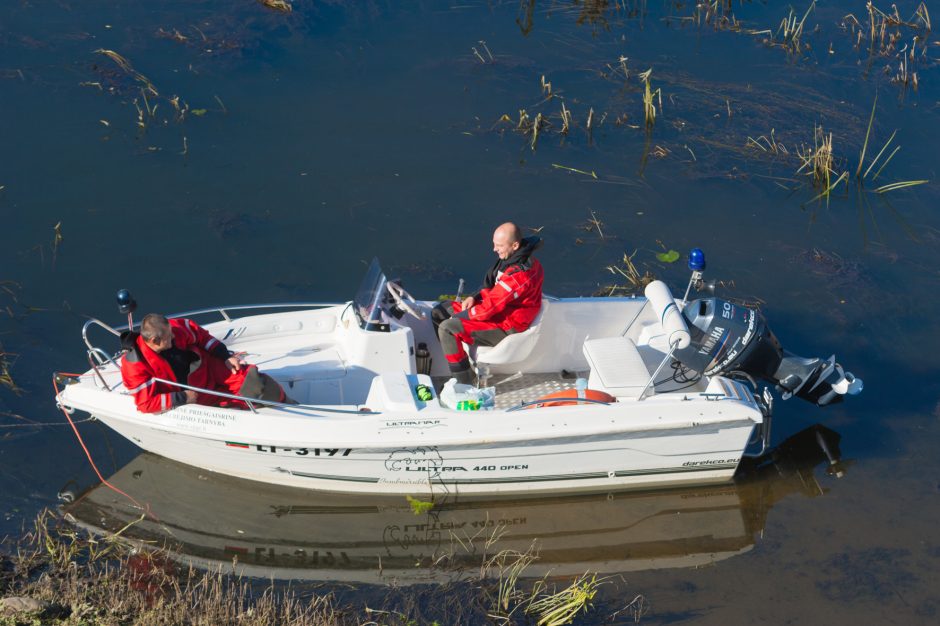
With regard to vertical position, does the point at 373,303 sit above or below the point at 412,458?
above

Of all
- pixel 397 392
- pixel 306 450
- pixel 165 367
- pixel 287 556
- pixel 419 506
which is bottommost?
pixel 287 556

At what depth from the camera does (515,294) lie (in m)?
7.57

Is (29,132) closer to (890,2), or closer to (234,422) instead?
(234,422)

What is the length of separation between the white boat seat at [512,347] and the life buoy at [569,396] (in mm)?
681

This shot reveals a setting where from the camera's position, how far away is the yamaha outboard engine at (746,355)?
7.51 metres

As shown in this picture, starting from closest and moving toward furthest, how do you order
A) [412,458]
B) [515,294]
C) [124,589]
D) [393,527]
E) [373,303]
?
[124,589] → [412,458] → [393,527] → [515,294] → [373,303]

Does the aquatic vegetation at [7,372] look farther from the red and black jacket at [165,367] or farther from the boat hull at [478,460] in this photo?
the red and black jacket at [165,367]

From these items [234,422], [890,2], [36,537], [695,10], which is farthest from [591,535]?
[890,2]

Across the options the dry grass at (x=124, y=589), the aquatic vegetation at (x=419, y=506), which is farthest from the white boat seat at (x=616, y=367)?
the dry grass at (x=124, y=589)

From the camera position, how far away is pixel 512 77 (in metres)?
12.7

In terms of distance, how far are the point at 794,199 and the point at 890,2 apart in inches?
207

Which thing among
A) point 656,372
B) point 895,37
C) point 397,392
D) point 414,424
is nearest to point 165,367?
point 397,392

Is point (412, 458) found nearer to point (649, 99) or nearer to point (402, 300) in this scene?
point (402, 300)

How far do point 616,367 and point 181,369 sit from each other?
2995 mm
